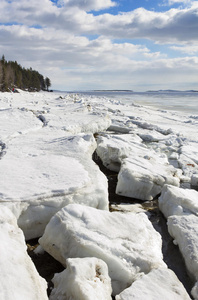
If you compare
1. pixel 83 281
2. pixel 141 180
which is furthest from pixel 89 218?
pixel 141 180

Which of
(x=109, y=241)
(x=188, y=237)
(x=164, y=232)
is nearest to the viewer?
(x=109, y=241)

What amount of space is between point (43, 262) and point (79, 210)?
80 cm

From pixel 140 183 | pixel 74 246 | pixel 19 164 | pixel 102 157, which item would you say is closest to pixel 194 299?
pixel 74 246

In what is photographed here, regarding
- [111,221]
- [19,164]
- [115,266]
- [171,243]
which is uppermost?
[19,164]

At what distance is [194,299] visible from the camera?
2744 mm

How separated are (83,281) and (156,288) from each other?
2.60 feet

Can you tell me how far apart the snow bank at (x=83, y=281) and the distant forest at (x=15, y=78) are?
42.4 metres

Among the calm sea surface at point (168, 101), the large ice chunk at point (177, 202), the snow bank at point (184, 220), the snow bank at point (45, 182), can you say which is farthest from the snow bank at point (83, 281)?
the calm sea surface at point (168, 101)

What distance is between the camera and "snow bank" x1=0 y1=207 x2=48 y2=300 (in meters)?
1.95

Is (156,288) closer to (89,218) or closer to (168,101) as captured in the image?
(89,218)

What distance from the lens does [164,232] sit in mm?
4215

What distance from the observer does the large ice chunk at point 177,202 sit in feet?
14.4

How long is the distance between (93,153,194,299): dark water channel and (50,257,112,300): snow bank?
119 cm

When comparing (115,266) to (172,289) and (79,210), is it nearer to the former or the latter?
(172,289)
